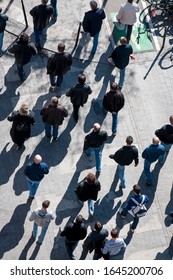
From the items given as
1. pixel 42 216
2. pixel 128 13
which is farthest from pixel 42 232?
pixel 128 13

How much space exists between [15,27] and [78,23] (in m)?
1.88

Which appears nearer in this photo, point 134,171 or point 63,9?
point 134,171

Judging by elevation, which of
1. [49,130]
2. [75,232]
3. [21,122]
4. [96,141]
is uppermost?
[21,122]

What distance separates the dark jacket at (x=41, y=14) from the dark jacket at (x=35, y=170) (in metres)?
4.96

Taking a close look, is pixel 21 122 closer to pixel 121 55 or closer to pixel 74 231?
pixel 74 231

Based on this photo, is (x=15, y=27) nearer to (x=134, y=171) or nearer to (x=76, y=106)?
(x=76, y=106)

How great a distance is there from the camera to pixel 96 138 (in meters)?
18.0

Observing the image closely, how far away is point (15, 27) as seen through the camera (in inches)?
853

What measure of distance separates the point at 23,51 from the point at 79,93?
191cm

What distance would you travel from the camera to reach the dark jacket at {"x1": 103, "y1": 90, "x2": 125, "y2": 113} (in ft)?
61.3

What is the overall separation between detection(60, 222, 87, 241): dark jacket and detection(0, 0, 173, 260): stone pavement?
3.83 ft

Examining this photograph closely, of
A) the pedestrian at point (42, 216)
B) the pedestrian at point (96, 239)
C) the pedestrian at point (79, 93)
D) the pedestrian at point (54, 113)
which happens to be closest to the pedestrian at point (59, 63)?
the pedestrian at point (79, 93)

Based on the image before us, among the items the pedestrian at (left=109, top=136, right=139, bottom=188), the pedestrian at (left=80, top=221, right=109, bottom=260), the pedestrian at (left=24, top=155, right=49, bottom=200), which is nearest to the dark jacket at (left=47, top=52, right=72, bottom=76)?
the pedestrian at (left=109, top=136, right=139, bottom=188)
